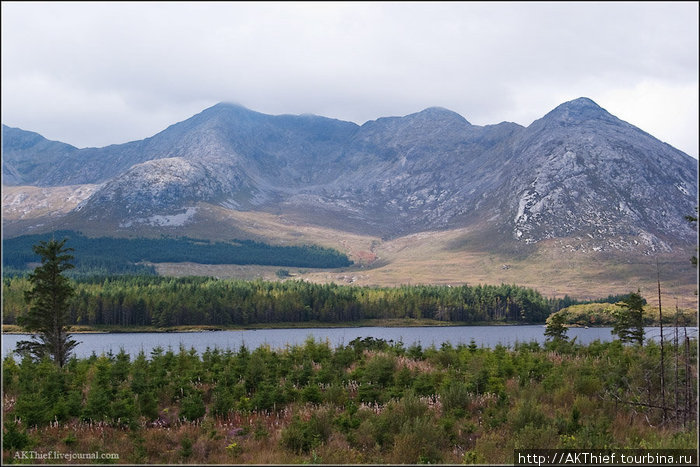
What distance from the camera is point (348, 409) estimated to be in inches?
838

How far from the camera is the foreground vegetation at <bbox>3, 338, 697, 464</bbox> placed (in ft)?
58.2

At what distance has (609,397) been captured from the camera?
23172mm

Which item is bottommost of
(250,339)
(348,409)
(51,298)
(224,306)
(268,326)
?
(268,326)

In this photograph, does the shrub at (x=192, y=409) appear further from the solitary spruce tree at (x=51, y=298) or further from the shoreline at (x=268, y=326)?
the shoreline at (x=268, y=326)

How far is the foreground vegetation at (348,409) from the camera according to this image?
17750 millimetres

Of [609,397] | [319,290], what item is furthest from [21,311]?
[609,397]

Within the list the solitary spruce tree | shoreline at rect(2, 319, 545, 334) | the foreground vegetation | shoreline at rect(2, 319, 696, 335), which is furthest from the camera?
shoreline at rect(2, 319, 545, 334)

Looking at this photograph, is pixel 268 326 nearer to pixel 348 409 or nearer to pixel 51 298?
pixel 51 298

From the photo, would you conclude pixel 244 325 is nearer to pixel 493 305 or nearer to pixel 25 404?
pixel 493 305

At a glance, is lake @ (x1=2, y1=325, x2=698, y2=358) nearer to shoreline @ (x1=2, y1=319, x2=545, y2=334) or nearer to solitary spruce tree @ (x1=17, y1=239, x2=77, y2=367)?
shoreline @ (x1=2, y1=319, x2=545, y2=334)

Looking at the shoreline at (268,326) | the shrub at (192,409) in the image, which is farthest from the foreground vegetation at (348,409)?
the shoreline at (268,326)

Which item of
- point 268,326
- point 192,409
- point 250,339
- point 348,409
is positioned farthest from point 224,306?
point 348,409

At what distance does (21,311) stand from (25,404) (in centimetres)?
14817

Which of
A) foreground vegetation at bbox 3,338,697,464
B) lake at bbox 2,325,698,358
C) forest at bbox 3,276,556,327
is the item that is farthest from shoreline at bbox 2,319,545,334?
foreground vegetation at bbox 3,338,697,464
